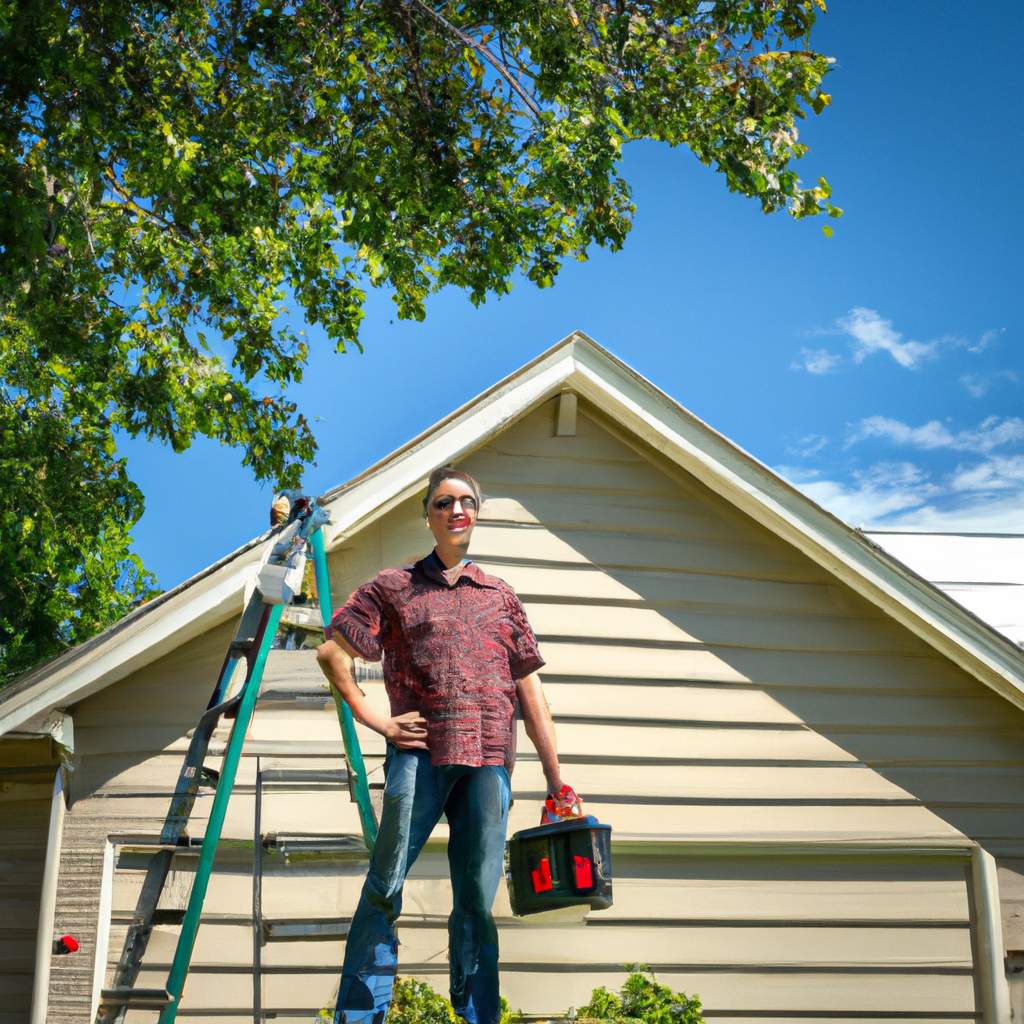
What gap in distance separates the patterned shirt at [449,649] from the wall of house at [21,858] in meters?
2.76

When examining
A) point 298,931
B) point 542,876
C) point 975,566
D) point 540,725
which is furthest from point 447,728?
point 975,566

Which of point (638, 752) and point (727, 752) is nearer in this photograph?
point (638, 752)

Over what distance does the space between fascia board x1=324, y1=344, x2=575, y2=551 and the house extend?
15mm

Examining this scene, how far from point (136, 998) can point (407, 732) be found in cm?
173

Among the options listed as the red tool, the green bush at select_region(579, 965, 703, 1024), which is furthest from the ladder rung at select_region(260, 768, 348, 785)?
the green bush at select_region(579, 965, 703, 1024)

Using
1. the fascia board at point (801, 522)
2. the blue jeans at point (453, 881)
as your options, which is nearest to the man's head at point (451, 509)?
the blue jeans at point (453, 881)

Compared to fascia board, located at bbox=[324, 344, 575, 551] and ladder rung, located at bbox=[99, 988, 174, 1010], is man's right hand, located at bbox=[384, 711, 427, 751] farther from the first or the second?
fascia board, located at bbox=[324, 344, 575, 551]

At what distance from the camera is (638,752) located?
5.55 m

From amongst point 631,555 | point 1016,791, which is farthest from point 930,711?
point 631,555

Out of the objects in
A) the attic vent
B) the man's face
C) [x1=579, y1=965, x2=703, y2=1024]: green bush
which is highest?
the attic vent

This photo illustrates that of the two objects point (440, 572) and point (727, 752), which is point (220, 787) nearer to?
point (440, 572)

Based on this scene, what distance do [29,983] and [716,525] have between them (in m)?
4.55

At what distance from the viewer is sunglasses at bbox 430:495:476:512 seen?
3.74 meters

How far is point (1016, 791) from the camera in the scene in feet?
19.3
